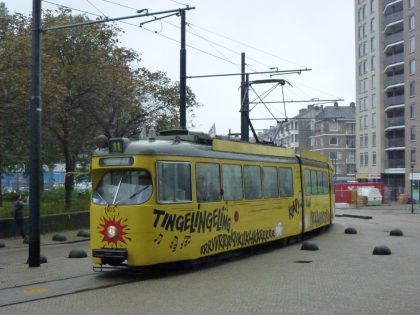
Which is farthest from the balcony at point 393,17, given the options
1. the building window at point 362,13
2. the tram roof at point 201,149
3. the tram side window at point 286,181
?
the tram roof at point 201,149

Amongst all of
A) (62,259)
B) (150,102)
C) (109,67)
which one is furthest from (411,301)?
(150,102)

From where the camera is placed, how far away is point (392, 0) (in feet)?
258

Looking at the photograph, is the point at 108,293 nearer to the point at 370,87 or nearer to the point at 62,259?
the point at 62,259

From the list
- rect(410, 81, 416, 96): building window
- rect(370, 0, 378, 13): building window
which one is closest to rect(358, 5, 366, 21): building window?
rect(370, 0, 378, 13): building window

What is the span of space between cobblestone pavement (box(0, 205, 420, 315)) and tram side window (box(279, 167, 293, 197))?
241 centimetres

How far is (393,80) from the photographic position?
3125 inches

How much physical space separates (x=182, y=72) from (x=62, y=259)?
318 inches

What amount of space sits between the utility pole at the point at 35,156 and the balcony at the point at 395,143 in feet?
229

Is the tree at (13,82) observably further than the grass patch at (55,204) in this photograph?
No

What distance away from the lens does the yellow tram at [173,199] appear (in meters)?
11.4

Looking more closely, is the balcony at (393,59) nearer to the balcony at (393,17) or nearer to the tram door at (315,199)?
the balcony at (393,17)

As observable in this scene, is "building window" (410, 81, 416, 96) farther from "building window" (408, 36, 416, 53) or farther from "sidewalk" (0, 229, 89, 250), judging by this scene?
"sidewalk" (0, 229, 89, 250)

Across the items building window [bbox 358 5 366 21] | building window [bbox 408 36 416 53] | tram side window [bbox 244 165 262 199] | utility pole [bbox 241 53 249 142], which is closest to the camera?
tram side window [bbox 244 165 262 199]

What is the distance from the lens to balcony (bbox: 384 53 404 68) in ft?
255
